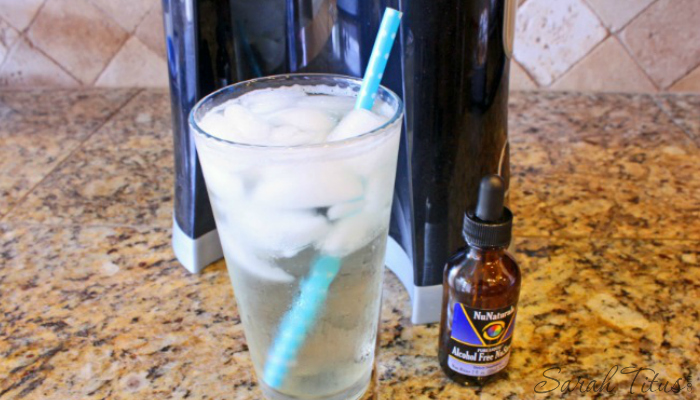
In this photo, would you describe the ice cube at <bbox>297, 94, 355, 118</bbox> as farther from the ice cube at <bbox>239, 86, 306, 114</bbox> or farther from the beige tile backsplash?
the beige tile backsplash

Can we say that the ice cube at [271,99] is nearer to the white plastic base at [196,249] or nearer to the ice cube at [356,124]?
the ice cube at [356,124]

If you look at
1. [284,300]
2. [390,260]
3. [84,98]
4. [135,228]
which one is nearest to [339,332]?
[284,300]

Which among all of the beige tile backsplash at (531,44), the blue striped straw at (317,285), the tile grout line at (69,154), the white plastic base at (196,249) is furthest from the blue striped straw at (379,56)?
the beige tile backsplash at (531,44)

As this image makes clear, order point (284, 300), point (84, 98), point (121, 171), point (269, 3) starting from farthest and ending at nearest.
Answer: point (84, 98) → point (121, 171) → point (269, 3) → point (284, 300)

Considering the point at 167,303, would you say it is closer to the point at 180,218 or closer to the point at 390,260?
the point at 180,218

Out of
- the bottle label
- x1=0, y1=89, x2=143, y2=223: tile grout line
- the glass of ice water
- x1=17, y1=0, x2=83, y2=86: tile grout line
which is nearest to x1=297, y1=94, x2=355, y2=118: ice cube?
the glass of ice water

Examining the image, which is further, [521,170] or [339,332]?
[521,170]

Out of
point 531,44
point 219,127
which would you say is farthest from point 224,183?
point 531,44

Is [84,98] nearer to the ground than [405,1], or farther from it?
nearer to the ground
